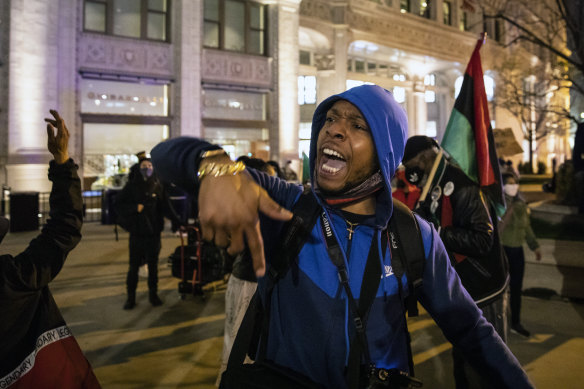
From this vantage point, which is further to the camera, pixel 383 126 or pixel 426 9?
pixel 426 9

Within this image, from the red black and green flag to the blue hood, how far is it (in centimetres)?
259

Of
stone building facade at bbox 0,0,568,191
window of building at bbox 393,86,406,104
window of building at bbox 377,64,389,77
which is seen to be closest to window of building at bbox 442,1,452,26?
window of building at bbox 393,86,406,104

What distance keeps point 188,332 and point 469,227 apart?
3.65m

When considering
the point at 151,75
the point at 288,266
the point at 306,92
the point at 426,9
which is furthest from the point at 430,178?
the point at 426,9

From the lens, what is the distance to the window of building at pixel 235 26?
21203mm

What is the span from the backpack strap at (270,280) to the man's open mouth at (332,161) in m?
0.14

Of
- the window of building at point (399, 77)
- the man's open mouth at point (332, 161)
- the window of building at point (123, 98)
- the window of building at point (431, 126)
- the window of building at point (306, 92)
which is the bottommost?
the man's open mouth at point (332, 161)

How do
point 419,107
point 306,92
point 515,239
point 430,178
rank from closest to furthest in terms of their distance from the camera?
point 430,178 < point 515,239 < point 306,92 < point 419,107

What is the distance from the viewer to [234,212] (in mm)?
1230

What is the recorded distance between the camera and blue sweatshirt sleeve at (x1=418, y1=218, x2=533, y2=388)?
1843mm

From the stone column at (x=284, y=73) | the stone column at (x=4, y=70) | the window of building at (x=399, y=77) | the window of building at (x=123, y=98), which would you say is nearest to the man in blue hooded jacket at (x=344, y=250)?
the stone column at (x=4, y=70)

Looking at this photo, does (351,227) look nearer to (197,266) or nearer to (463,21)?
(197,266)

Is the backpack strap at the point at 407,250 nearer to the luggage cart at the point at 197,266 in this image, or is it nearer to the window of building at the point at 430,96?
the luggage cart at the point at 197,266

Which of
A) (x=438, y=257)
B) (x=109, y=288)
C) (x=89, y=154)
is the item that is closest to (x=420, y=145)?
(x=438, y=257)
